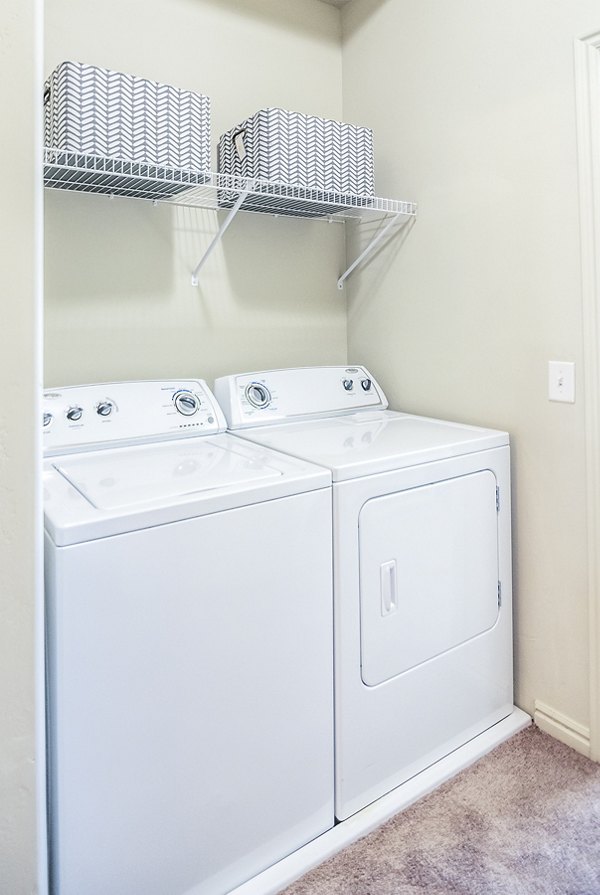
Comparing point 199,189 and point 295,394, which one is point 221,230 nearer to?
point 199,189

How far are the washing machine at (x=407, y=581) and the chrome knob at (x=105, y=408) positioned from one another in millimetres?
396

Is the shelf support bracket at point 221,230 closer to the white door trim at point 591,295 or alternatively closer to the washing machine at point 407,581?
the washing machine at point 407,581

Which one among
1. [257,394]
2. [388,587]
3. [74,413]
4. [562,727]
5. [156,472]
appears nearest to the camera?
[156,472]

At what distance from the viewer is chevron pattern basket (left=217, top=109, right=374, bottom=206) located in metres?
1.92

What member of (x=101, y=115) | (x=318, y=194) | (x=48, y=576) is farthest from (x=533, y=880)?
(x=101, y=115)

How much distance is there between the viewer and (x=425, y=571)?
5.55 ft

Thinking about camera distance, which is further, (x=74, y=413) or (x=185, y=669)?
(x=74, y=413)

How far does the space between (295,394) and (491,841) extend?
4.78 ft

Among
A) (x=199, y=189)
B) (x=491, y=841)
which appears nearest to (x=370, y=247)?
(x=199, y=189)

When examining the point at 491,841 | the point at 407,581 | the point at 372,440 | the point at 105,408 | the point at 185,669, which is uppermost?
the point at 105,408

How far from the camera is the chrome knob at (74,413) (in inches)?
68.6

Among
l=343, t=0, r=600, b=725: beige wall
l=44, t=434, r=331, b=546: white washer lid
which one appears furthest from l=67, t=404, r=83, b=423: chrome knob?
l=343, t=0, r=600, b=725: beige wall

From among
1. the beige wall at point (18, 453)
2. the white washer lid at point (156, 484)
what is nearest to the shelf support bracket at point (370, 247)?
the white washer lid at point (156, 484)

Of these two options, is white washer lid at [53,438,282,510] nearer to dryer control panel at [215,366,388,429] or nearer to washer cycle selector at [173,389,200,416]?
washer cycle selector at [173,389,200,416]
